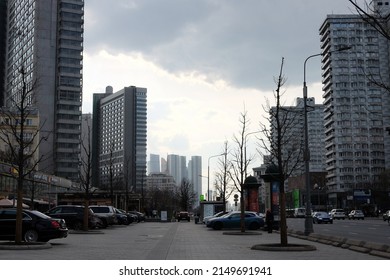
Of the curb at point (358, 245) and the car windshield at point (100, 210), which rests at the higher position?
the car windshield at point (100, 210)

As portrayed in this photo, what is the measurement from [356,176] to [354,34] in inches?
1677

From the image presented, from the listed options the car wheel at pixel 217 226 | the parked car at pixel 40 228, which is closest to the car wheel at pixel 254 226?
the car wheel at pixel 217 226

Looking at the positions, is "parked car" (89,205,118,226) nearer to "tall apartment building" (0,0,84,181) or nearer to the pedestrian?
the pedestrian

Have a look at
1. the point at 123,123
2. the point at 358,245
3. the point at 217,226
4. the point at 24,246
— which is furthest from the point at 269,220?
the point at 123,123

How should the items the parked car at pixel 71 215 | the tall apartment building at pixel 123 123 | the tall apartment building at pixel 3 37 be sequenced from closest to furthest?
1. the parked car at pixel 71 215
2. the tall apartment building at pixel 3 37
3. the tall apartment building at pixel 123 123

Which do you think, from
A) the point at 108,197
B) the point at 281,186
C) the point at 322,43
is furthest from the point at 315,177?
the point at 281,186

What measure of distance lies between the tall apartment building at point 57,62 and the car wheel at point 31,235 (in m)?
111

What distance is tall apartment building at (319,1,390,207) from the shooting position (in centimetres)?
14725

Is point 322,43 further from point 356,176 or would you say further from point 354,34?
point 356,176

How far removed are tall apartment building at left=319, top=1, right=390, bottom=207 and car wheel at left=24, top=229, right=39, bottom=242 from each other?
5308 inches

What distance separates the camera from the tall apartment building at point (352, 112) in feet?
483

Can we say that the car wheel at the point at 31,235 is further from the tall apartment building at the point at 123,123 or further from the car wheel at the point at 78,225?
the tall apartment building at the point at 123,123

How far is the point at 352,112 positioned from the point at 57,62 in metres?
86.9

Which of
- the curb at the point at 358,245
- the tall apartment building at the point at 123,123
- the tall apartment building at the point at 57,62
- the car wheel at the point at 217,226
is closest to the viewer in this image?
the curb at the point at 358,245
